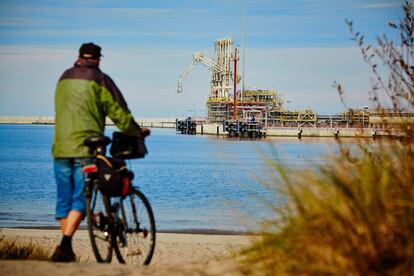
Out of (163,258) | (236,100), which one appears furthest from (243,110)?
(163,258)

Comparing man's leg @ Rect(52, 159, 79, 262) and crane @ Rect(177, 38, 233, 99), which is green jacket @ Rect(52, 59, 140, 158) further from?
crane @ Rect(177, 38, 233, 99)

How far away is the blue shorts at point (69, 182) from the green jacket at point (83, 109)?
0.06 meters

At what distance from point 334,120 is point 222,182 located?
4006 inches

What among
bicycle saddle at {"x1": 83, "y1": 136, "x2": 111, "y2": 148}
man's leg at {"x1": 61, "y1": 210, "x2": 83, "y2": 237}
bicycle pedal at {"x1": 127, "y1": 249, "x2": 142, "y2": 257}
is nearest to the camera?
bicycle saddle at {"x1": 83, "y1": 136, "x2": 111, "y2": 148}

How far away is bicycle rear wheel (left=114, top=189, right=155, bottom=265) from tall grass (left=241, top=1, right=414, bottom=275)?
3.06 feet

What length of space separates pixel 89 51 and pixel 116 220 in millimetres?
1236

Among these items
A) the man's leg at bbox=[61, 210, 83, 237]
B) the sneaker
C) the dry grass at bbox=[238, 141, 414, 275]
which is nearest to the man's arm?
the man's leg at bbox=[61, 210, 83, 237]

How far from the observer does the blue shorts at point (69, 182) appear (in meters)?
Answer: 5.63

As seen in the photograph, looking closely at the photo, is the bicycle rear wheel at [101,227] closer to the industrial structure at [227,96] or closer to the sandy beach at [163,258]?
the sandy beach at [163,258]

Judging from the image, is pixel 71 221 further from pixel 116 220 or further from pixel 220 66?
pixel 220 66

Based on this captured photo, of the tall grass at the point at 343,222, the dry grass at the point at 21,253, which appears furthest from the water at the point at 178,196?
the dry grass at the point at 21,253

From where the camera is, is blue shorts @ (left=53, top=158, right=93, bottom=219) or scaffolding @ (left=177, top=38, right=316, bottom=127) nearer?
blue shorts @ (left=53, top=158, right=93, bottom=219)

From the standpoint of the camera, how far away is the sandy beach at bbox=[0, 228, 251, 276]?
205 inches

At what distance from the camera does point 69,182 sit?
18.6 ft
